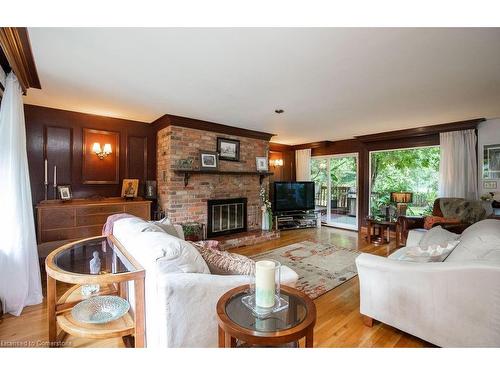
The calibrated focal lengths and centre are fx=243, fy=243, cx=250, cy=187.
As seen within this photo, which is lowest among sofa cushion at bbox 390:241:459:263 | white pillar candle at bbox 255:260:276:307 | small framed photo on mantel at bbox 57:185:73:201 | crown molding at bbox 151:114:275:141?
sofa cushion at bbox 390:241:459:263

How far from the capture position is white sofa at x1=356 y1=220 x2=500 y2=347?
4.91ft

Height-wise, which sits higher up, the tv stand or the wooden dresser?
the wooden dresser

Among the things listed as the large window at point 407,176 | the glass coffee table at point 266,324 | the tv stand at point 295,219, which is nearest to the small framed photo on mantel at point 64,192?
the glass coffee table at point 266,324

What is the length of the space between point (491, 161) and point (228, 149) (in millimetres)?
4438

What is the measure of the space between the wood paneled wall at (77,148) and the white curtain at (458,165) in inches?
206

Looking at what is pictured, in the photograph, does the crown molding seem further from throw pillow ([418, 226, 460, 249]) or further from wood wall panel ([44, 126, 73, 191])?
throw pillow ([418, 226, 460, 249])

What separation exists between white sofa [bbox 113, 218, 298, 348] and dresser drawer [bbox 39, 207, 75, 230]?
96.3 inches

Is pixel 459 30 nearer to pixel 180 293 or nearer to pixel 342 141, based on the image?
pixel 180 293

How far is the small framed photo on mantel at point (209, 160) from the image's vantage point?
423 cm

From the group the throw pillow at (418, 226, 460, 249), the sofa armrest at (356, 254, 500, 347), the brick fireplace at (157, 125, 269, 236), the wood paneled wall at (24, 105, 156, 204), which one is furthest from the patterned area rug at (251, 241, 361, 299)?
the wood paneled wall at (24, 105, 156, 204)

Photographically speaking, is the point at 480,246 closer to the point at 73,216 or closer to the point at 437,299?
the point at 437,299

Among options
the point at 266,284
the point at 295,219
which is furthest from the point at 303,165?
the point at 266,284
